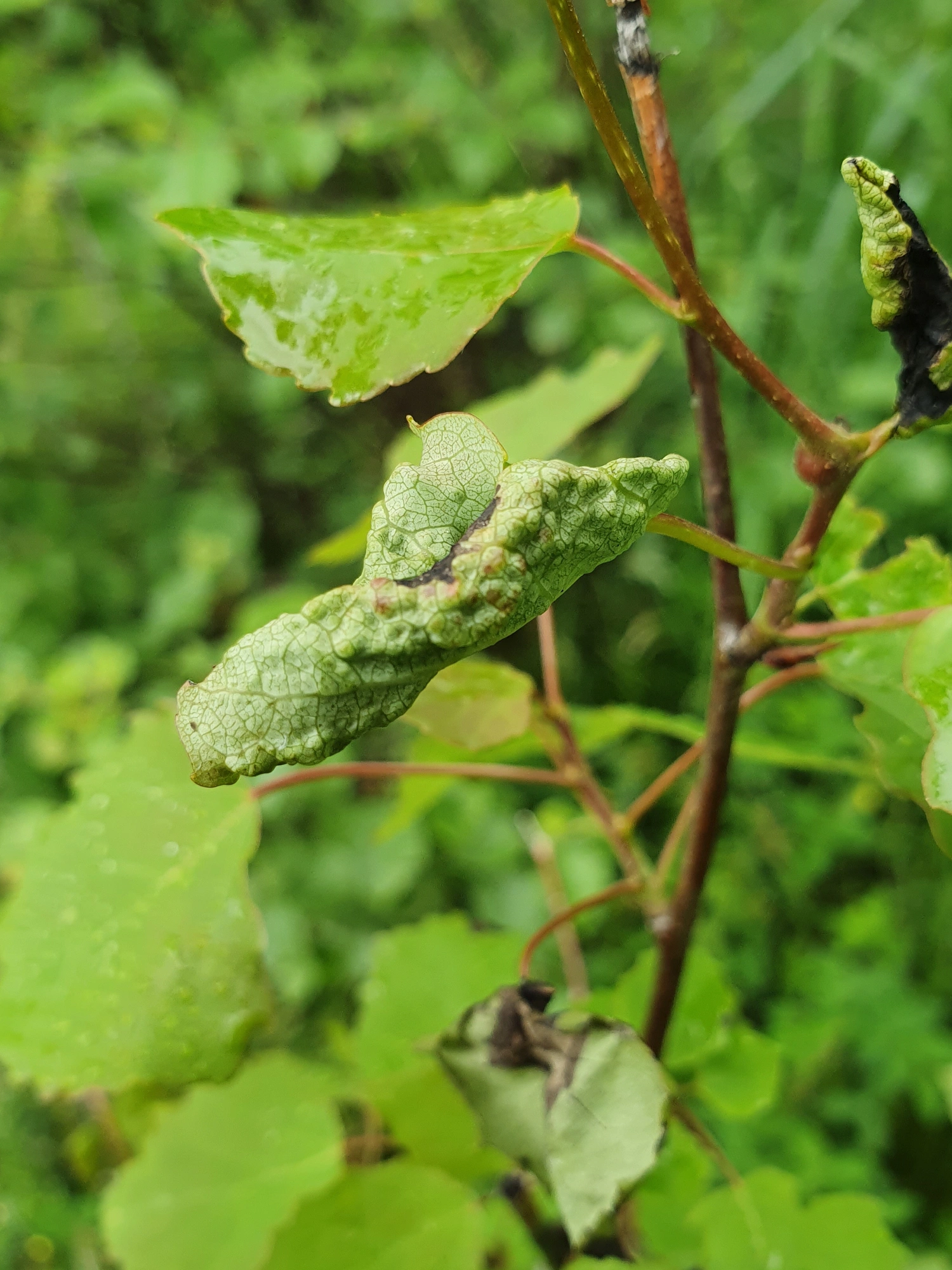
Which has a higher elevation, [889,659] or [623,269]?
[623,269]

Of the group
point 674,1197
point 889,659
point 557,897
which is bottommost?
point 557,897

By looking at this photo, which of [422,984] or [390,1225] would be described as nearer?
[390,1225]

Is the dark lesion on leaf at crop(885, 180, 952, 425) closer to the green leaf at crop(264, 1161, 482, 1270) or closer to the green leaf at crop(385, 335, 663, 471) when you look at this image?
the green leaf at crop(385, 335, 663, 471)

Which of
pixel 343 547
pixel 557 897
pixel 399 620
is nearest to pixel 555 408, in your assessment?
pixel 343 547

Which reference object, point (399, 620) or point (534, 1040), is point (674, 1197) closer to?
point (534, 1040)

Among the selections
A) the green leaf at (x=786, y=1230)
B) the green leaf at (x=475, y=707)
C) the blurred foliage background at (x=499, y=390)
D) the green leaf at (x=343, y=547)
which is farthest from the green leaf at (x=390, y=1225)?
the blurred foliage background at (x=499, y=390)

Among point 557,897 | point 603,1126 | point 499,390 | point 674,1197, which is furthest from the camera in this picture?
point 499,390

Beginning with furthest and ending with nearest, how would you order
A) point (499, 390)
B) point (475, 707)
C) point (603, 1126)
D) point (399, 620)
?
1. point (499, 390)
2. point (475, 707)
3. point (603, 1126)
4. point (399, 620)

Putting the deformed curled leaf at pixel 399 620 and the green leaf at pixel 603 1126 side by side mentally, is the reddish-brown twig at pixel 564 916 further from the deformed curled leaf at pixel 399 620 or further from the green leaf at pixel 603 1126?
the deformed curled leaf at pixel 399 620

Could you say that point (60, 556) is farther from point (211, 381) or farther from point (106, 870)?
point (106, 870)
